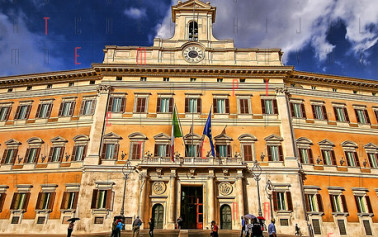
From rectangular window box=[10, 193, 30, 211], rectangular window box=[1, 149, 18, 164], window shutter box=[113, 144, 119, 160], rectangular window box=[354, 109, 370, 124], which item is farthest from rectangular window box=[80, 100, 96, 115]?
rectangular window box=[354, 109, 370, 124]

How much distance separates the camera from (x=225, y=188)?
23.8m

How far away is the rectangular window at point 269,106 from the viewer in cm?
2750

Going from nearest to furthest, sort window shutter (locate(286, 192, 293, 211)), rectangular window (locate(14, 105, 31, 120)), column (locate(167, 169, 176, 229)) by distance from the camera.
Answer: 1. column (locate(167, 169, 176, 229))
2. window shutter (locate(286, 192, 293, 211))
3. rectangular window (locate(14, 105, 31, 120))

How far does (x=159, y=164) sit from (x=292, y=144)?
42.6 ft

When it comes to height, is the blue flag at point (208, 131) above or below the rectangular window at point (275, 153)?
above

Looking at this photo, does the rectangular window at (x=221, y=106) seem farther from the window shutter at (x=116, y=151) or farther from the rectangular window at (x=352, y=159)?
the rectangular window at (x=352, y=159)

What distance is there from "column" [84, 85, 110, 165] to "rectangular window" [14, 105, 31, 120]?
8.36 metres

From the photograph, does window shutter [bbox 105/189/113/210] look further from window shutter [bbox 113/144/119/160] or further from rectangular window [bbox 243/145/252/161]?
rectangular window [bbox 243/145/252/161]

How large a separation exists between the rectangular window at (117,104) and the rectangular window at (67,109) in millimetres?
4500

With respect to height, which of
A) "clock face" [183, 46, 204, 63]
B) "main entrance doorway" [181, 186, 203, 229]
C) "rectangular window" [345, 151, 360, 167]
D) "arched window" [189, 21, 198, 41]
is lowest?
"main entrance doorway" [181, 186, 203, 229]

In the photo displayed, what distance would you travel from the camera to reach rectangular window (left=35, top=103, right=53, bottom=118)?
95.0 feet

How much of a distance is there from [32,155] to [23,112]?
5686 mm

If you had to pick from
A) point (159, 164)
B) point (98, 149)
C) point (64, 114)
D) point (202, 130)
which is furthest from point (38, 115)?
point (202, 130)

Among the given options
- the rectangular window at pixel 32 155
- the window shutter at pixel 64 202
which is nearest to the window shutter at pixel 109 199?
the window shutter at pixel 64 202
